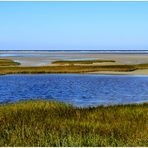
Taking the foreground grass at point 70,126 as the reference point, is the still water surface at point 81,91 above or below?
below

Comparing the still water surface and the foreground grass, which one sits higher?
the foreground grass

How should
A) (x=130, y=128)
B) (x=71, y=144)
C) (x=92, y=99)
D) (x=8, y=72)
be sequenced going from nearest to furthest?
→ 1. (x=71, y=144)
2. (x=130, y=128)
3. (x=92, y=99)
4. (x=8, y=72)

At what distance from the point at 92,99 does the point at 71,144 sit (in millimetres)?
17451

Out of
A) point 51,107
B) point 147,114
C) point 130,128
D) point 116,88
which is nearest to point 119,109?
point 147,114

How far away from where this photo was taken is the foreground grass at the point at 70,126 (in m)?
11.8

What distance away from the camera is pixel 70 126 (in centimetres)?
1405

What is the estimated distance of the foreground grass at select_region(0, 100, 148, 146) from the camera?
11781 mm

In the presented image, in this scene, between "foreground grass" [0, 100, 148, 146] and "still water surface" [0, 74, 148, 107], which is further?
"still water surface" [0, 74, 148, 107]

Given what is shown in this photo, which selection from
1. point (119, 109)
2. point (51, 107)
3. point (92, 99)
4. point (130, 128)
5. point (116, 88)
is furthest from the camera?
point (116, 88)

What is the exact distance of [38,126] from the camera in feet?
45.2

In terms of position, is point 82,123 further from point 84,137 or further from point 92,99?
point 92,99

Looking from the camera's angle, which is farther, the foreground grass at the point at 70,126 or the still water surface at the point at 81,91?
the still water surface at the point at 81,91

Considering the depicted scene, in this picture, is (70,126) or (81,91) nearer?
(70,126)

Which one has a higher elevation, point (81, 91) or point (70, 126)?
point (70, 126)
